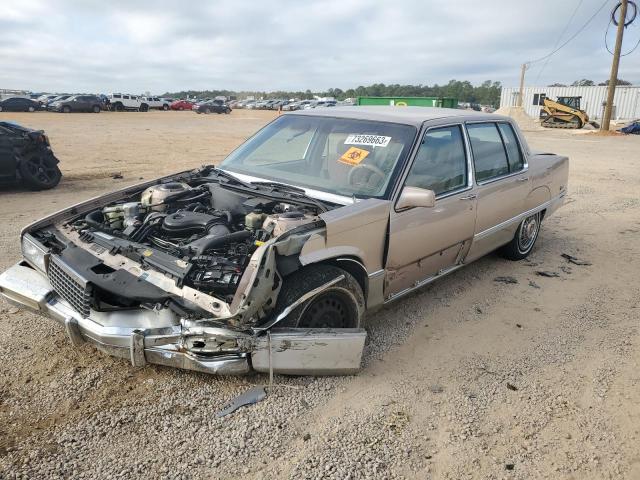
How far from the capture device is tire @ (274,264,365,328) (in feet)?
9.69

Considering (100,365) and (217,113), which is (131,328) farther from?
(217,113)

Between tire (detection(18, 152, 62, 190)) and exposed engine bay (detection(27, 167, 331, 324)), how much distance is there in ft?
18.7

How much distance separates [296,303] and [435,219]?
1499 millimetres

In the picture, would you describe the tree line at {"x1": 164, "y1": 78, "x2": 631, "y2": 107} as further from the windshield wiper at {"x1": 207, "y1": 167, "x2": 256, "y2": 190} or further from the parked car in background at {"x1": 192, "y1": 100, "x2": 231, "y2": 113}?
the windshield wiper at {"x1": 207, "y1": 167, "x2": 256, "y2": 190}

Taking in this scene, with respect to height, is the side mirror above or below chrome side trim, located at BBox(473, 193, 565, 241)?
above

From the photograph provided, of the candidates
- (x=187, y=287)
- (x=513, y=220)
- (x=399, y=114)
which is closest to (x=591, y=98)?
(x=513, y=220)

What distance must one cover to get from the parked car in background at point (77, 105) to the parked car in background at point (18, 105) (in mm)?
1459

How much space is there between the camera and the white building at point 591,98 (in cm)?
4100

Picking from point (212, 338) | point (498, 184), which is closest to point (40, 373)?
point (212, 338)

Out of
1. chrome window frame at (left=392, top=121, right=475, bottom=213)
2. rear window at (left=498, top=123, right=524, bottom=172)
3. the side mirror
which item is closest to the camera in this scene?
the side mirror

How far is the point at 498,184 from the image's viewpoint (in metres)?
4.66

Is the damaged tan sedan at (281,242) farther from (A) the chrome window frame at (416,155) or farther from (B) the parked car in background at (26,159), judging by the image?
(B) the parked car in background at (26,159)

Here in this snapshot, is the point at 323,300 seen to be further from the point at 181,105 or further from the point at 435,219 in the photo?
the point at 181,105

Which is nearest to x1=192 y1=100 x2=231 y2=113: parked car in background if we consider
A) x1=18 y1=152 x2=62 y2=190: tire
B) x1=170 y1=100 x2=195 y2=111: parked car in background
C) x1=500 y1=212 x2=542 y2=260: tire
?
x1=170 y1=100 x2=195 y2=111: parked car in background
